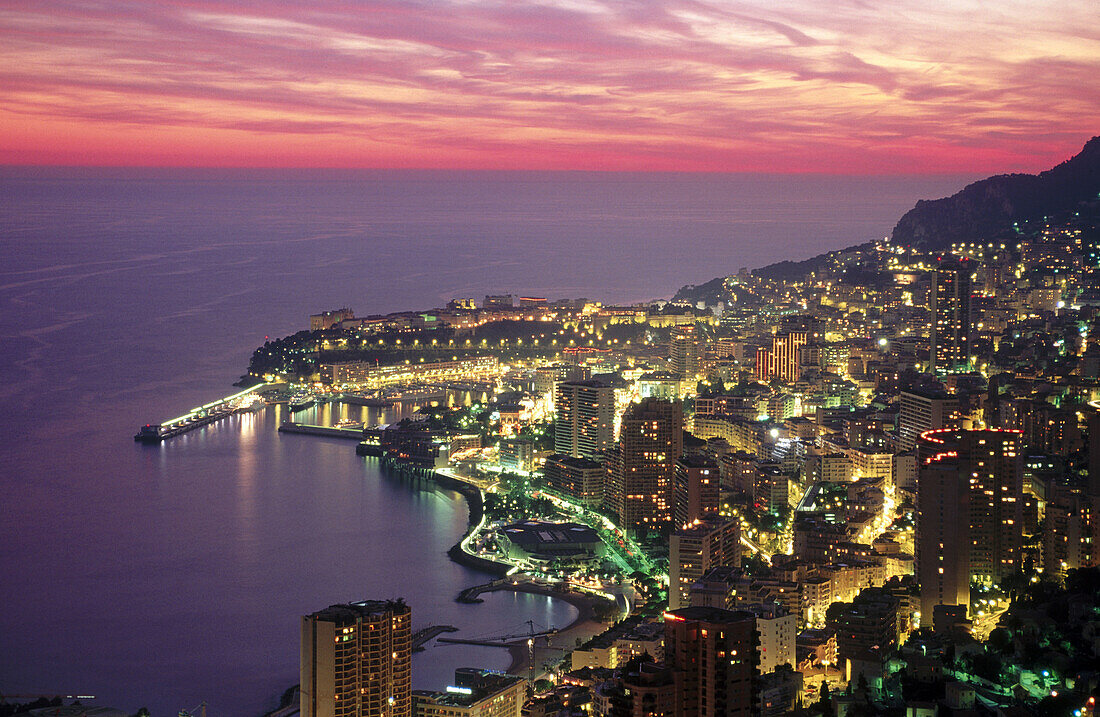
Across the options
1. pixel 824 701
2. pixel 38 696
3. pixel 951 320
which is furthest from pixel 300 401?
pixel 824 701

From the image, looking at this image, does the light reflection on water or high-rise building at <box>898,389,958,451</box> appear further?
high-rise building at <box>898,389,958,451</box>

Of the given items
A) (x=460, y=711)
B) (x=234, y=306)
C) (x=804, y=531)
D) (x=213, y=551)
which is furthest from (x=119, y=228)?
(x=460, y=711)

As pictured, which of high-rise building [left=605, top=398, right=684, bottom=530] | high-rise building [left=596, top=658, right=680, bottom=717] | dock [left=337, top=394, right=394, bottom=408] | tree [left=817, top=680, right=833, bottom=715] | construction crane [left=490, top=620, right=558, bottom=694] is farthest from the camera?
dock [left=337, top=394, right=394, bottom=408]

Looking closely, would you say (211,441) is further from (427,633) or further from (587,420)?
(427,633)

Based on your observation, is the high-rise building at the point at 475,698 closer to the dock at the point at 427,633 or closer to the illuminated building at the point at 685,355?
the dock at the point at 427,633

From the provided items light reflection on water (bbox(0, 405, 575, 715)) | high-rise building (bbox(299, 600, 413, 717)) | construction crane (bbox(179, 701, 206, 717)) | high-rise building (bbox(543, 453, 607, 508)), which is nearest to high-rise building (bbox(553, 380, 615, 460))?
high-rise building (bbox(543, 453, 607, 508))

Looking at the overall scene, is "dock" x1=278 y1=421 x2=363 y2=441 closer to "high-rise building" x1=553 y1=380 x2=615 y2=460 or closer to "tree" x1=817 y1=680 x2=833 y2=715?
"high-rise building" x1=553 y1=380 x2=615 y2=460
